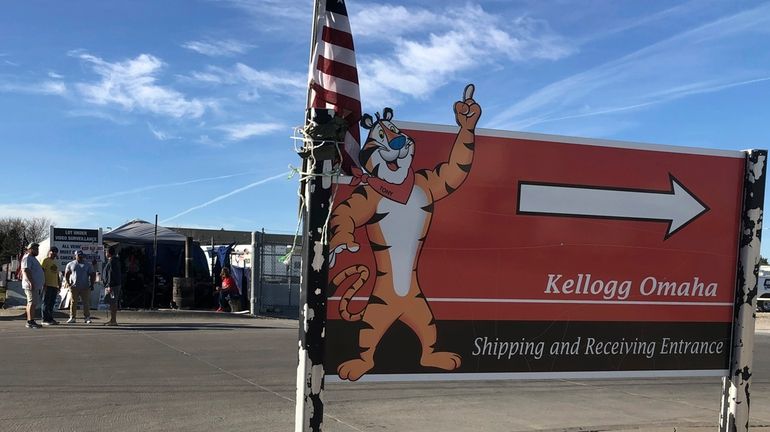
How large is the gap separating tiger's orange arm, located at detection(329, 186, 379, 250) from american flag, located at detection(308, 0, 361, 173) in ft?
1.57

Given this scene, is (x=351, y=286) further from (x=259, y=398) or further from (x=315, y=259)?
(x=259, y=398)

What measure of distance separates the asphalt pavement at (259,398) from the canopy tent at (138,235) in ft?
30.7

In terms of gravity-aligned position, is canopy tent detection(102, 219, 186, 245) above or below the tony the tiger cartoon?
above

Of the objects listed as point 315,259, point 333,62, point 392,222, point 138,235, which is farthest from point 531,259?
point 138,235

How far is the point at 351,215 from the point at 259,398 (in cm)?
436

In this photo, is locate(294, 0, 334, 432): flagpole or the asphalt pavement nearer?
locate(294, 0, 334, 432): flagpole

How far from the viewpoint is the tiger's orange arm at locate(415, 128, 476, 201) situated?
13.6 ft

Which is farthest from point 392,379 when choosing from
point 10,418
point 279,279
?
point 279,279

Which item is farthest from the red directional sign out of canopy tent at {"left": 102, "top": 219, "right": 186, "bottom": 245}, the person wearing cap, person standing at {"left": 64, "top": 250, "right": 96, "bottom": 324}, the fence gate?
canopy tent at {"left": 102, "top": 219, "right": 186, "bottom": 245}

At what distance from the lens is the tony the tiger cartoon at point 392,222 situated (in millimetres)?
3986

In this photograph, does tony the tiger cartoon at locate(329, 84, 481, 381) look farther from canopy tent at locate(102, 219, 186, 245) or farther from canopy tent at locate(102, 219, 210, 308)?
canopy tent at locate(102, 219, 186, 245)

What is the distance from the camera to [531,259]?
4.43 m

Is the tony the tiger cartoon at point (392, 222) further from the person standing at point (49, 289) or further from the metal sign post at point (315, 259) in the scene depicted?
the person standing at point (49, 289)

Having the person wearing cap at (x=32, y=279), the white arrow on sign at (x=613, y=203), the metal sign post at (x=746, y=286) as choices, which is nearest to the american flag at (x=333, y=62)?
the white arrow on sign at (x=613, y=203)
